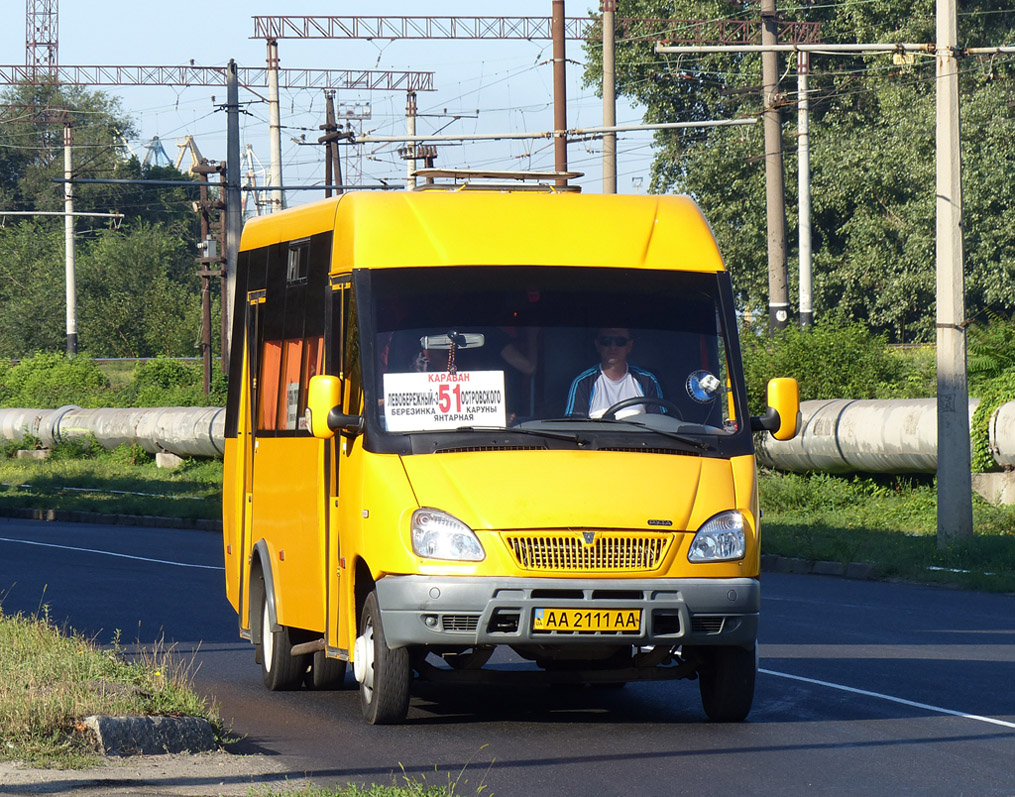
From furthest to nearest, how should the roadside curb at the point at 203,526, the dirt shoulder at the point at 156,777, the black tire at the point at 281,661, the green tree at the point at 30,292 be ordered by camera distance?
1. the green tree at the point at 30,292
2. the roadside curb at the point at 203,526
3. the black tire at the point at 281,661
4. the dirt shoulder at the point at 156,777

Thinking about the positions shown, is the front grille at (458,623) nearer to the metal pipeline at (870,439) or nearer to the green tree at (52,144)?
the metal pipeline at (870,439)

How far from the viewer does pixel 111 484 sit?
39.2m

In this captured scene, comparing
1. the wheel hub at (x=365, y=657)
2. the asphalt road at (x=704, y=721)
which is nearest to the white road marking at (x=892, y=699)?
the asphalt road at (x=704, y=721)

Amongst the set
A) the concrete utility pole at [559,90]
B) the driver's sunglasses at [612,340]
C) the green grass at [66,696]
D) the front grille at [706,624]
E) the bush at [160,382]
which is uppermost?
the concrete utility pole at [559,90]

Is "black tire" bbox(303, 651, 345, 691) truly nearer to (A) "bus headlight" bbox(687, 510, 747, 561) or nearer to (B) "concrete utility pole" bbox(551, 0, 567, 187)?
(A) "bus headlight" bbox(687, 510, 747, 561)

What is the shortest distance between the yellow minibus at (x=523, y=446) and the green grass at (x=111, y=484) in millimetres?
20378

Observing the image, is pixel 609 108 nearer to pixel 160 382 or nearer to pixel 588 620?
pixel 160 382

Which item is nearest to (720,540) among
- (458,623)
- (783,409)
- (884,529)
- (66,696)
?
(783,409)

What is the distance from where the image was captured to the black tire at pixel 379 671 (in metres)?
8.93

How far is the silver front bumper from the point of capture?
338 inches

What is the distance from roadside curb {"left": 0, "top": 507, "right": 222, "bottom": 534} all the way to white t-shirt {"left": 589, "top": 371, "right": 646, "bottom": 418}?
19.4 meters

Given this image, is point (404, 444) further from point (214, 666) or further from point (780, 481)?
point (780, 481)

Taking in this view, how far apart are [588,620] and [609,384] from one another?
1.32m

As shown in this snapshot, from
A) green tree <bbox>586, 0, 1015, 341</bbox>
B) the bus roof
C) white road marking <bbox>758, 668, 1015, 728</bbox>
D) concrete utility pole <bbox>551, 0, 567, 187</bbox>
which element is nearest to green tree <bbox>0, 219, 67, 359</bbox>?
green tree <bbox>586, 0, 1015, 341</bbox>
